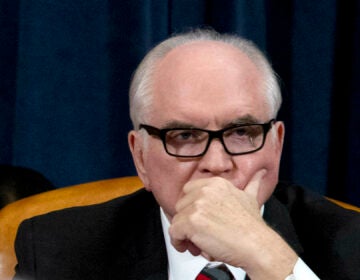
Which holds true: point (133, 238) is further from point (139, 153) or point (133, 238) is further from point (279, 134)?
point (279, 134)

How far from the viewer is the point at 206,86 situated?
1.11 m

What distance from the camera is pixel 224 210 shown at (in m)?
1.03

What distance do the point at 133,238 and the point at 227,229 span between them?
392 mm

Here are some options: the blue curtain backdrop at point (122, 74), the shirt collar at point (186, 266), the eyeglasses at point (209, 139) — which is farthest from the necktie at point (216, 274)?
the blue curtain backdrop at point (122, 74)

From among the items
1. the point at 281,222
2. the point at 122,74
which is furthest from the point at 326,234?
the point at 122,74

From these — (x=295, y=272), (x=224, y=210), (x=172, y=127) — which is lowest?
(x=295, y=272)

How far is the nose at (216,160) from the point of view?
1.08 metres

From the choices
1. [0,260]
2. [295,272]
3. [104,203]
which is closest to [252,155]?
[295,272]

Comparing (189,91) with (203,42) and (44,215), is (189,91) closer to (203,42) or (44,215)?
Answer: (203,42)

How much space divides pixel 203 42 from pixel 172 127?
0.21m

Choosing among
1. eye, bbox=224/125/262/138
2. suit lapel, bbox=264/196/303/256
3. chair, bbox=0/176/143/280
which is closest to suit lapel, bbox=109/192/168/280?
chair, bbox=0/176/143/280

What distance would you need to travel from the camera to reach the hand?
1.01 meters

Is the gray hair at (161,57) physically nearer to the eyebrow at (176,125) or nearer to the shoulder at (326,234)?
the eyebrow at (176,125)

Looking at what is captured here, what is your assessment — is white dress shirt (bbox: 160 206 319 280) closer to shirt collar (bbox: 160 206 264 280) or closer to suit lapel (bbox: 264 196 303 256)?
shirt collar (bbox: 160 206 264 280)
